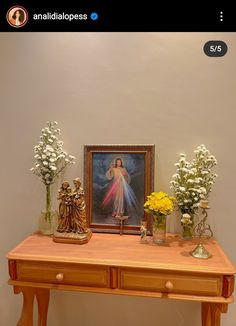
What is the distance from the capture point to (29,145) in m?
1.81

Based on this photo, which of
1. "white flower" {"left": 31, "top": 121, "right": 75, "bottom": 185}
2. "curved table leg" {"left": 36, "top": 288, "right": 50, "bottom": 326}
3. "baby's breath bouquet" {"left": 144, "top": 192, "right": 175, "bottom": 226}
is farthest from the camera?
"curved table leg" {"left": 36, "top": 288, "right": 50, "bottom": 326}

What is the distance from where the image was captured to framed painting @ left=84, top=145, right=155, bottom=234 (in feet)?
5.54

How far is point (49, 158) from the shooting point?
1.64 m

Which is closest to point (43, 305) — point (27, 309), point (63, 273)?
point (27, 309)

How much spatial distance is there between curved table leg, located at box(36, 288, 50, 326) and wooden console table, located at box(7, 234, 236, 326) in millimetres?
197

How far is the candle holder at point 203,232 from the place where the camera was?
55.9 inches

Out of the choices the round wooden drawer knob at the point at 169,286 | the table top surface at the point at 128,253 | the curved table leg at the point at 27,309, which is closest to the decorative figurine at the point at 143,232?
the table top surface at the point at 128,253

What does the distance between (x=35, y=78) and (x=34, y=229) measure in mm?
969

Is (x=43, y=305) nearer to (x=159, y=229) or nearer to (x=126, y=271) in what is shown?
(x=126, y=271)

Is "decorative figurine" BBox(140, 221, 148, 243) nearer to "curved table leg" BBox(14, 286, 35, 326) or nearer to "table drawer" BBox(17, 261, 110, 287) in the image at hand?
"table drawer" BBox(17, 261, 110, 287)

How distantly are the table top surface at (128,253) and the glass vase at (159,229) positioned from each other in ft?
0.11

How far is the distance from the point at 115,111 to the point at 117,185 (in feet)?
1.48
